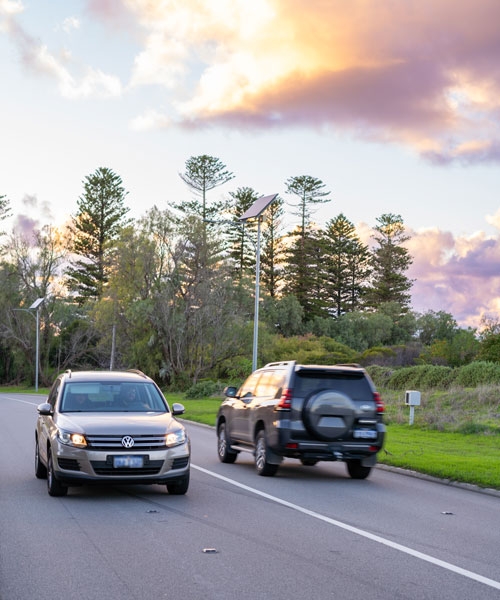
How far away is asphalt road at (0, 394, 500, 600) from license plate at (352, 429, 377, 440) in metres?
0.78

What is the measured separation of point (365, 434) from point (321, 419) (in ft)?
2.65

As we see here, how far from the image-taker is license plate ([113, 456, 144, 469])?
11602 mm

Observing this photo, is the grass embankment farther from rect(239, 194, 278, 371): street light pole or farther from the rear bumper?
rect(239, 194, 278, 371): street light pole

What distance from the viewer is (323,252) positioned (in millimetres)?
102312

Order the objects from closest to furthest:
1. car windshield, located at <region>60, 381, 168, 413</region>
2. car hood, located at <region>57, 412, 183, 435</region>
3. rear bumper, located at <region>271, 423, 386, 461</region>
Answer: car hood, located at <region>57, 412, 183, 435</region>
car windshield, located at <region>60, 381, 168, 413</region>
rear bumper, located at <region>271, 423, 386, 461</region>

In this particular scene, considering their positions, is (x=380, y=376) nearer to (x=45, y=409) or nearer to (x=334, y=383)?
(x=334, y=383)

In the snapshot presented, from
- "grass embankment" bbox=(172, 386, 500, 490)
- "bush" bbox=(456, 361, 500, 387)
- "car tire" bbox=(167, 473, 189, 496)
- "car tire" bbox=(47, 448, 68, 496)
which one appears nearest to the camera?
"car tire" bbox=(47, 448, 68, 496)

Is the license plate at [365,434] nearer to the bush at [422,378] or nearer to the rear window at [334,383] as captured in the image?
the rear window at [334,383]

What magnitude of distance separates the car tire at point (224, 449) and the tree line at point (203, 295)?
33674 millimetres

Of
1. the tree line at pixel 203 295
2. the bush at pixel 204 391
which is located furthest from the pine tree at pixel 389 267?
the bush at pixel 204 391

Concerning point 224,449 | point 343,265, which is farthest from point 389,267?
point 224,449

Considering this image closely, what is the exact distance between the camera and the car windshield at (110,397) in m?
13.0

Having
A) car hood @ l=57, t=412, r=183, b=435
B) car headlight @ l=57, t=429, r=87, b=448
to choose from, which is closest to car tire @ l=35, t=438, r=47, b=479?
car hood @ l=57, t=412, r=183, b=435

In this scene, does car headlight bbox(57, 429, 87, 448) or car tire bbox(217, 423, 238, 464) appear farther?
car tire bbox(217, 423, 238, 464)
